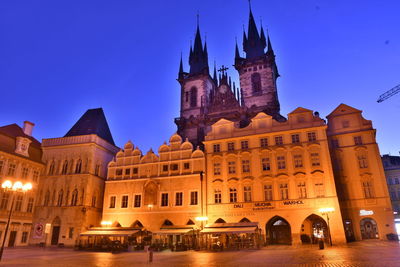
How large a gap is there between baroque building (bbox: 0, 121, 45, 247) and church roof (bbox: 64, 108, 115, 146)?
5820 mm

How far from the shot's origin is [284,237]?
115 ft

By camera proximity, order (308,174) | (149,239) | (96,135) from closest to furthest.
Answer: (308,174) < (149,239) < (96,135)

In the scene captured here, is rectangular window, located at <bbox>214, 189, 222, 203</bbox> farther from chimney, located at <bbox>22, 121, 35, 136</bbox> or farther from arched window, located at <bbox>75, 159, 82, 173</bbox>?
chimney, located at <bbox>22, 121, 35, 136</bbox>

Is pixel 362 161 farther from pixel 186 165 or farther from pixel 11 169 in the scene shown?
pixel 11 169

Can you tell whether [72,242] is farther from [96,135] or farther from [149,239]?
[96,135]

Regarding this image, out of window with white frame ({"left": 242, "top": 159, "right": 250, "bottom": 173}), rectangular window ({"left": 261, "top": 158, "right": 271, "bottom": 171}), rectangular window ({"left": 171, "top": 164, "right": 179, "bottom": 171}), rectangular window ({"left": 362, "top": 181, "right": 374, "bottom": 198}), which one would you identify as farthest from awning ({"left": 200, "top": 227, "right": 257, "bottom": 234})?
rectangular window ({"left": 362, "top": 181, "right": 374, "bottom": 198})

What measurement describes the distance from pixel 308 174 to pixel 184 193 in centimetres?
1300

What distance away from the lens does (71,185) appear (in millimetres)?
37375

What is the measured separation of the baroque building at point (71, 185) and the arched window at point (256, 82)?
27.0 m

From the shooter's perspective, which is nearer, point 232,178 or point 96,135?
point 232,178

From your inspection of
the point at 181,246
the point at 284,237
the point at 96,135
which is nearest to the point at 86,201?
the point at 96,135

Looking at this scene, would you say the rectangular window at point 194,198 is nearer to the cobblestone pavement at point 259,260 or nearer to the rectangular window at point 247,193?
the rectangular window at point 247,193

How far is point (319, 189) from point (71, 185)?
28.1 metres

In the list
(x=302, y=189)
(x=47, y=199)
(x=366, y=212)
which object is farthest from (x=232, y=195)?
(x=47, y=199)
